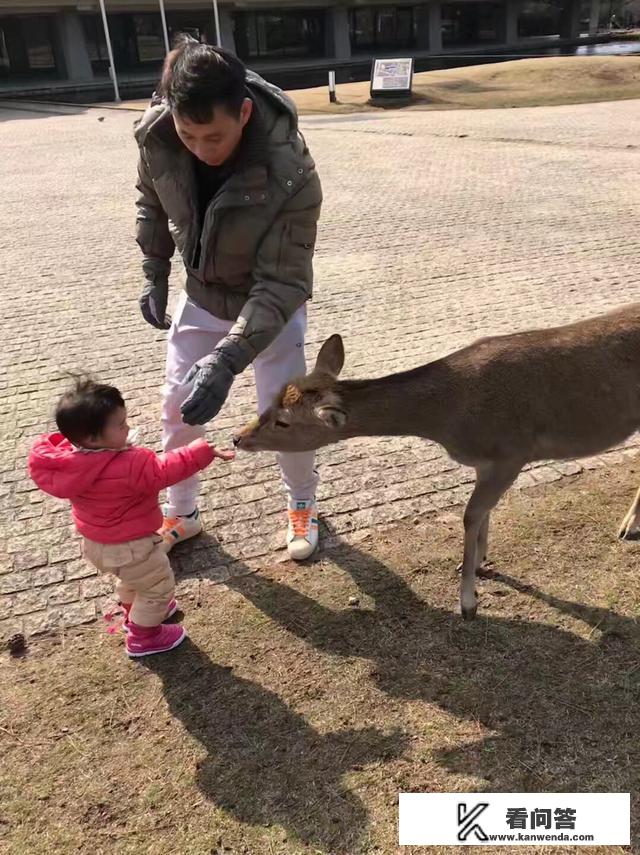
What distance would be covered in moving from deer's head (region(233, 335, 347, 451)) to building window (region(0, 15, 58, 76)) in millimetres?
46512

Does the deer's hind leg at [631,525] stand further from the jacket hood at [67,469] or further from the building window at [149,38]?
the building window at [149,38]

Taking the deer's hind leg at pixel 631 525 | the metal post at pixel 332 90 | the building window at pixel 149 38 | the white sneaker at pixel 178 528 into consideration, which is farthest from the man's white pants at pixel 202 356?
the building window at pixel 149 38

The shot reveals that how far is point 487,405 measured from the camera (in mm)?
3512

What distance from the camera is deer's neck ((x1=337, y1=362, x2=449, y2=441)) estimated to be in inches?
140

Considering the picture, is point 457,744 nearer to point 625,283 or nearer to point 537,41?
point 625,283

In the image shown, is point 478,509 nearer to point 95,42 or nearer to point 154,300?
point 154,300

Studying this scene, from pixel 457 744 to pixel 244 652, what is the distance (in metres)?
1.07

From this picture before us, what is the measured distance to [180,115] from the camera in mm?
2924

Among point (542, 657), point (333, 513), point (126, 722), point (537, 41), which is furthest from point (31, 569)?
point (537, 41)

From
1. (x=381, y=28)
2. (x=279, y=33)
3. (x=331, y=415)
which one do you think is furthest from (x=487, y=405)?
(x=381, y=28)

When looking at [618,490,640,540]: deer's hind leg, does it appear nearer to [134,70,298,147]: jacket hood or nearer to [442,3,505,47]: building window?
[134,70,298,147]: jacket hood

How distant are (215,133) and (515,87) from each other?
98.8 feet

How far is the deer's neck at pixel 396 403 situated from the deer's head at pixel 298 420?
3.6 inches

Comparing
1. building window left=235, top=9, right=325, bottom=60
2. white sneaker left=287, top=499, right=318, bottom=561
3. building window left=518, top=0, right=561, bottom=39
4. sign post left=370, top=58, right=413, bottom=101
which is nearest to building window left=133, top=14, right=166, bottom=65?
building window left=235, top=9, right=325, bottom=60
